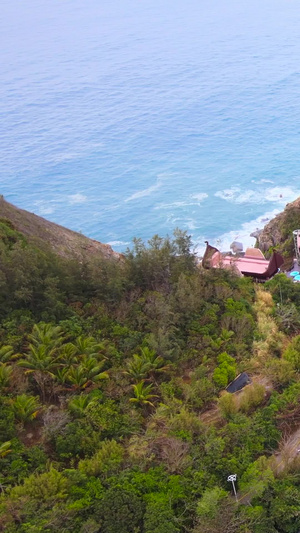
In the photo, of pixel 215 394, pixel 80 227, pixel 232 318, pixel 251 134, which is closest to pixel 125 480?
pixel 215 394

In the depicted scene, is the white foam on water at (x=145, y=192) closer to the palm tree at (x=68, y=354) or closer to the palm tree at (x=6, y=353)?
the palm tree at (x=68, y=354)

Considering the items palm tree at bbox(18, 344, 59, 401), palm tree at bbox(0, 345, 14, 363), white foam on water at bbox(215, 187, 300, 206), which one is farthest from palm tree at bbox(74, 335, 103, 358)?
white foam on water at bbox(215, 187, 300, 206)

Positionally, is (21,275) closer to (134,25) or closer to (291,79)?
(291,79)

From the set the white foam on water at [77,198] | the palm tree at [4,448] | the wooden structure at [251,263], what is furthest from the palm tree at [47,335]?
the white foam on water at [77,198]

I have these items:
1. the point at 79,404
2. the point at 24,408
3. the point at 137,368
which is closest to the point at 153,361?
the point at 137,368

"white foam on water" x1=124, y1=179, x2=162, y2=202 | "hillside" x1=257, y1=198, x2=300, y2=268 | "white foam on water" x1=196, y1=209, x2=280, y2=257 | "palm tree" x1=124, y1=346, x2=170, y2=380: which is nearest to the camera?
"palm tree" x1=124, y1=346, x2=170, y2=380

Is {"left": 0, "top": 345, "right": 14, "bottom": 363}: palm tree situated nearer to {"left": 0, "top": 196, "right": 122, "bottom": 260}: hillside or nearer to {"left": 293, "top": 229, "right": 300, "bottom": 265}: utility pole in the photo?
{"left": 0, "top": 196, "right": 122, "bottom": 260}: hillside
